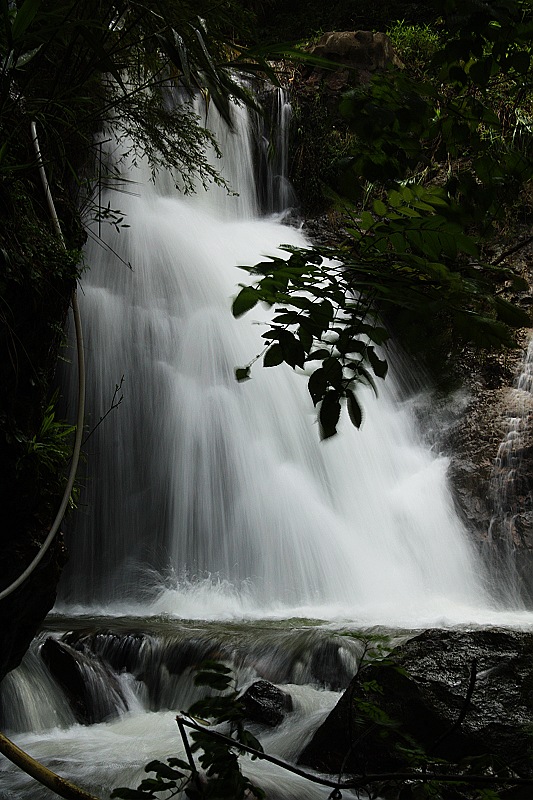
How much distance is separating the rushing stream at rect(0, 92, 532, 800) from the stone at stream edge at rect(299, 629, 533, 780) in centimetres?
80

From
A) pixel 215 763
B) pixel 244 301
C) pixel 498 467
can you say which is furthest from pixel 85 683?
pixel 498 467

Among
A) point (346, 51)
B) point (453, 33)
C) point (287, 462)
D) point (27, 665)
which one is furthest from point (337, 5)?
point (453, 33)

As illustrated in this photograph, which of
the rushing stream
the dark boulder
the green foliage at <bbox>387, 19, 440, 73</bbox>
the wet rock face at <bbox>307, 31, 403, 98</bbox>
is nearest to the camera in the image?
the dark boulder

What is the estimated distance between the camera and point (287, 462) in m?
7.03

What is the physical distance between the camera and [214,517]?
6.54 metres

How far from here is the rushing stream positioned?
4164 mm

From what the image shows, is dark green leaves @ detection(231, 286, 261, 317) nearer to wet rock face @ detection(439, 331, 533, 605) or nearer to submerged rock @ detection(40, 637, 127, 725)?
submerged rock @ detection(40, 637, 127, 725)

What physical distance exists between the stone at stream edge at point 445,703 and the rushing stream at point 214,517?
2.62 ft

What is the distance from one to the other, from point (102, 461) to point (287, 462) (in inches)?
68.7

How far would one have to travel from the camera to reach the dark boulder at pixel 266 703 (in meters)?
3.40

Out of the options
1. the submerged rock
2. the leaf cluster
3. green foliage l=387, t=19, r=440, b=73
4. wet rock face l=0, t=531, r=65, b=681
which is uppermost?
green foliage l=387, t=19, r=440, b=73

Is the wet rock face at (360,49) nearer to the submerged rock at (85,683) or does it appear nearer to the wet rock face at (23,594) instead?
the submerged rock at (85,683)

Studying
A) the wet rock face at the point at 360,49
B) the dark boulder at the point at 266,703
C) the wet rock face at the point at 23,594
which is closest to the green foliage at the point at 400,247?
the wet rock face at the point at 23,594

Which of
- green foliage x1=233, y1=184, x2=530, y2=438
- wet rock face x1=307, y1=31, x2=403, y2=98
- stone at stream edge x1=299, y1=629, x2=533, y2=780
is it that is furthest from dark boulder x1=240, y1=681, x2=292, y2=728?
wet rock face x1=307, y1=31, x2=403, y2=98
